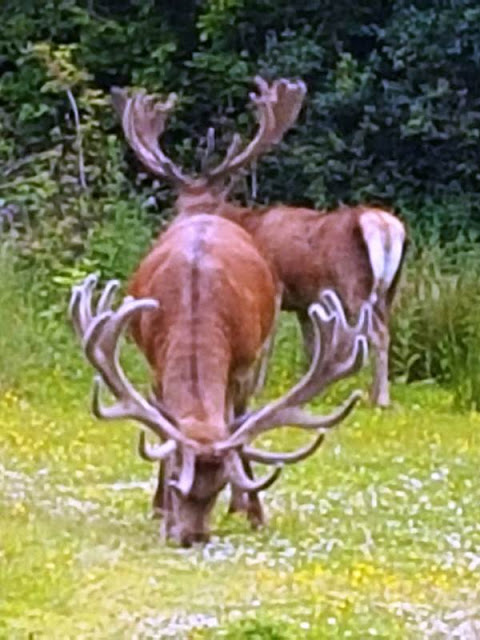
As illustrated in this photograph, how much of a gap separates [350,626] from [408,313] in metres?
8.46

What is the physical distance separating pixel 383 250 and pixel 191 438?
613 centimetres

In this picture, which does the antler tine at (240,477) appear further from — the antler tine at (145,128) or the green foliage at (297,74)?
the green foliage at (297,74)

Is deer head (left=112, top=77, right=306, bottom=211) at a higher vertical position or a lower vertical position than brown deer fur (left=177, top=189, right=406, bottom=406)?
higher

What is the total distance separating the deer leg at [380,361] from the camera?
14602 mm

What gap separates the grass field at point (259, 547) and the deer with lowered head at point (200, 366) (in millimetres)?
308

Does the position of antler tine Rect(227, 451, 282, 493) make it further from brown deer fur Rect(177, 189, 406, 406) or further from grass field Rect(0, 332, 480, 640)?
brown deer fur Rect(177, 189, 406, 406)

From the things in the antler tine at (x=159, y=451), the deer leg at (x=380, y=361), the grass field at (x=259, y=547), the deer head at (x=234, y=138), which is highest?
the deer head at (x=234, y=138)

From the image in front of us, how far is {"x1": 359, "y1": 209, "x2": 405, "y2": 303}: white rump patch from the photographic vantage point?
48.8ft

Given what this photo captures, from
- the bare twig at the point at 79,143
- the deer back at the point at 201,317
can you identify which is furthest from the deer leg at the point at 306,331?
the deer back at the point at 201,317

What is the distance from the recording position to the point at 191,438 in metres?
8.92

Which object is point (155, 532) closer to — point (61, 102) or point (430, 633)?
point (430, 633)

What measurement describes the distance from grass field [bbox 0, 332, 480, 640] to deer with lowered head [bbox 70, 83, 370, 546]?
12.1 inches

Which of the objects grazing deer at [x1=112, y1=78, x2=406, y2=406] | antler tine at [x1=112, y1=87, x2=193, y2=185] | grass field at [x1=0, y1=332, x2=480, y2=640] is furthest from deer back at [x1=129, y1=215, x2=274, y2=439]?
grazing deer at [x1=112, y1=78, x2=406, y2=406]

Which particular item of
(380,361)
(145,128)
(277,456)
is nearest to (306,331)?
(380,361)
